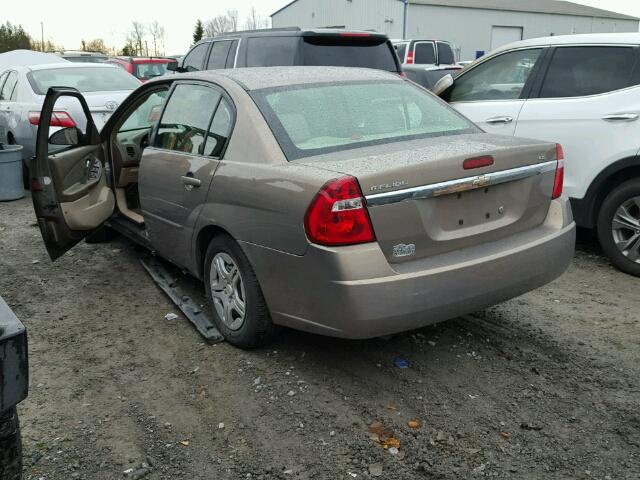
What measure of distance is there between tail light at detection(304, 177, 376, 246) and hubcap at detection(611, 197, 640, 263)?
9.54 feet

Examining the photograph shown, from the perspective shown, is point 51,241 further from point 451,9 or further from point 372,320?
point 451,9

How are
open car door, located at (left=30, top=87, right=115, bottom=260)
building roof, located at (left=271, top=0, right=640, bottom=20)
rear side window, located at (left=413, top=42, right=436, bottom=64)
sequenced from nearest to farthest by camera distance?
open car door, located at (left=30, top=87, right=115, bottom=260) < rear side window, located at (left=413, top=42, right=436, bottom=64) < building roof, located at (left=271, top=0, right=640, bottom=20)

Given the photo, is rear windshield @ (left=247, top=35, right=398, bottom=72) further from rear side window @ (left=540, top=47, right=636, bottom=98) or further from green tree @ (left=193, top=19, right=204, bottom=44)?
green tree @ (left=193, top=19, right=204, bottom=44)

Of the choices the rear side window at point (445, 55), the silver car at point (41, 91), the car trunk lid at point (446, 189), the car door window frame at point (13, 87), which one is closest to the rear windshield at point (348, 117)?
the car trunk lid at point (446, 189)

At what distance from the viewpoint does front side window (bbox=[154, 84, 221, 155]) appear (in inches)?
167

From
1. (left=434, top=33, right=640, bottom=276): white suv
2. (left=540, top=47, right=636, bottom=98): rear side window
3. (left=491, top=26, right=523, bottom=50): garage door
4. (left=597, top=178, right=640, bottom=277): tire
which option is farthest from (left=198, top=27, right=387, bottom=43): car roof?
(left=491, top=26, right=523, bottom=50): garage door

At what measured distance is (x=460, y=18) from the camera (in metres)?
35.5

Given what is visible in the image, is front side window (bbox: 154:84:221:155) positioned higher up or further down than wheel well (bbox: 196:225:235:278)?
higher up

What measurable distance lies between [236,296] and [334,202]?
1091 mm

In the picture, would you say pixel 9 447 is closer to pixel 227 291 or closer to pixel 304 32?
pixel 227 291

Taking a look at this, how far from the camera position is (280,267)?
3369 millimetres

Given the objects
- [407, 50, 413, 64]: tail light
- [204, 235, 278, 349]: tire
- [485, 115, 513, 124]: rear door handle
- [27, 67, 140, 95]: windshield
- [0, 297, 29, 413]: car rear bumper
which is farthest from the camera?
[407, 50, 413, 64]: tail light

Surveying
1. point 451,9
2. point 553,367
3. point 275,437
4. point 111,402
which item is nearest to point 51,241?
point 111,402

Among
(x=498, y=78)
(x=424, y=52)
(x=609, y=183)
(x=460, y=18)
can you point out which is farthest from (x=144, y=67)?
(x=460, y=18)
